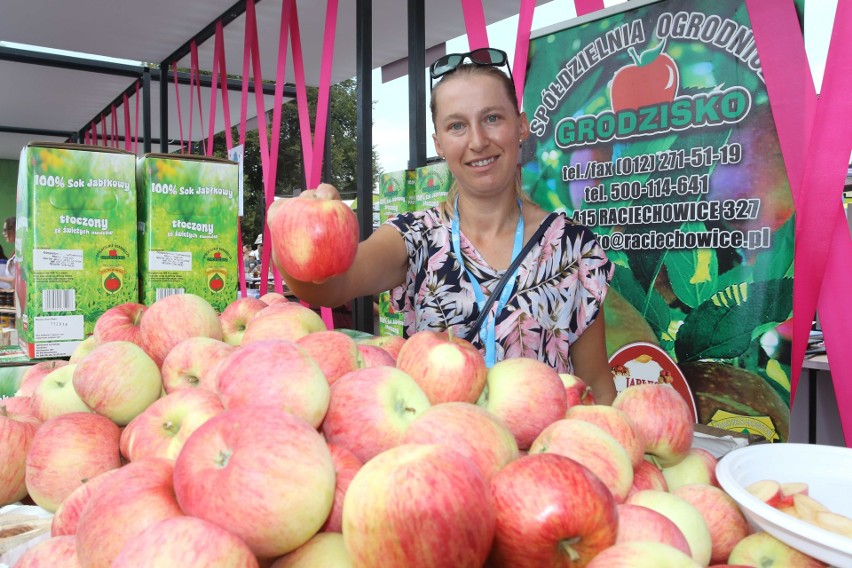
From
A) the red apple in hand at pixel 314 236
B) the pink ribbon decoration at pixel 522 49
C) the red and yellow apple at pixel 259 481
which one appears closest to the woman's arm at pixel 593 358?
the red apple in hand at pixel 314 236

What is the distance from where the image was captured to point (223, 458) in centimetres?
69

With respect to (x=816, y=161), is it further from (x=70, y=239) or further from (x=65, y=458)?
(x=70, y=239)

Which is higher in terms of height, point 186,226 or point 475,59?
point 475,59

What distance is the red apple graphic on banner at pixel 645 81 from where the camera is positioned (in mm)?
2355

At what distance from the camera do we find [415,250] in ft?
6.66

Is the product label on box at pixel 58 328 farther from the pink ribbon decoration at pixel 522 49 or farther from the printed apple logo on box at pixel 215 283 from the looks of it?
the pink ribbon decoration at pixel 522 49

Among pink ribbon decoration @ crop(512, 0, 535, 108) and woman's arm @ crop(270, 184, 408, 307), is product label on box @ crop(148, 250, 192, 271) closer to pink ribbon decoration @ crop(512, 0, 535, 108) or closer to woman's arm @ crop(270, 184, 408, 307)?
→ woman's arm @ crop(270, 184, 408, 307)

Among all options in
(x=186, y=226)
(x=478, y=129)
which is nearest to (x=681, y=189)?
(x=478, y=129)

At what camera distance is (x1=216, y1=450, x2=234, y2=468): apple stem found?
0.69 m

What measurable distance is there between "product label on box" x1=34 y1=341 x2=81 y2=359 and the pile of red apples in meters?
0.89

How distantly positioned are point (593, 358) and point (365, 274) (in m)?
0.87

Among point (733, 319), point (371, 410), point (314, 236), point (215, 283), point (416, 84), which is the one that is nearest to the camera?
point (371, 410)

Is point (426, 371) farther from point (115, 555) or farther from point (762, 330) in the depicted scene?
point (762, 330)

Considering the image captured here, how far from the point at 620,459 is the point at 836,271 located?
142 centimetres
